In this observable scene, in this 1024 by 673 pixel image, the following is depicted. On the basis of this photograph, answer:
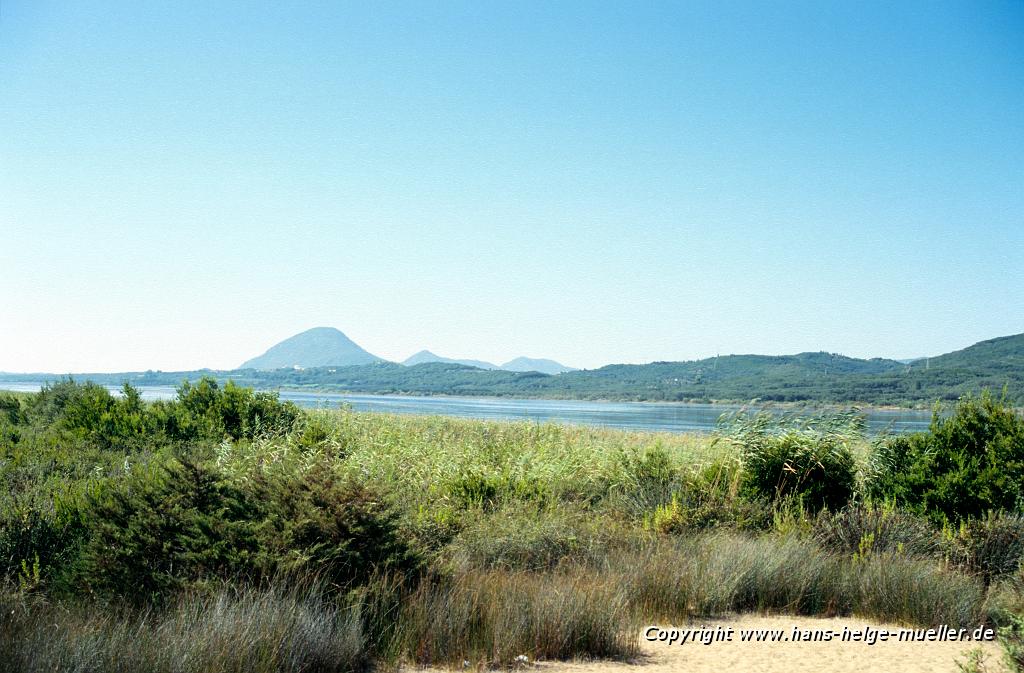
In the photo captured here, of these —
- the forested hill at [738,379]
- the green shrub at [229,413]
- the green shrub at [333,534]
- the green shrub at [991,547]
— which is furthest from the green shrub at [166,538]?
the forested hill at [738,379]

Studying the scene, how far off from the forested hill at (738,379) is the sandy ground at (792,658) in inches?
239

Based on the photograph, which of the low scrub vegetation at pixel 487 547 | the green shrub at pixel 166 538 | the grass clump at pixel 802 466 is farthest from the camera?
the grass clump at pixel 802 466

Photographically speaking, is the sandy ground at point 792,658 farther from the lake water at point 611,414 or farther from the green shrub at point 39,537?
the lake water at point 611,414

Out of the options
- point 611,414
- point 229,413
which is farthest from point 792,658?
point 611,414

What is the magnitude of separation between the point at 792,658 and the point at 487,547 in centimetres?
341

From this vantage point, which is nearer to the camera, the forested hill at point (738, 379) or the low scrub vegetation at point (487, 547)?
the low scrub vegetation at point (487, 547)

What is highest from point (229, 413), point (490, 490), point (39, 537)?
point (229, 413)

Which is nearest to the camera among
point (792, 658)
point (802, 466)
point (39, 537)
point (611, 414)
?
point (792, 658)

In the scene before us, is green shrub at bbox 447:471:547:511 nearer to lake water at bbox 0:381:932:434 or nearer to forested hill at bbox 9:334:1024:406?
lake water at bbox 0:381:932:434

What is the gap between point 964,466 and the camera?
34.3 ft

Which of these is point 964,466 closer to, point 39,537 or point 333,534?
point 333,534

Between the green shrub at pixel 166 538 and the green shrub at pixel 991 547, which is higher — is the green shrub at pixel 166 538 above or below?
above

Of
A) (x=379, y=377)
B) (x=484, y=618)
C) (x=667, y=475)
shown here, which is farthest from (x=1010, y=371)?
(x=379, y=377)

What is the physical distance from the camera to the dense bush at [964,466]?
10.2m
